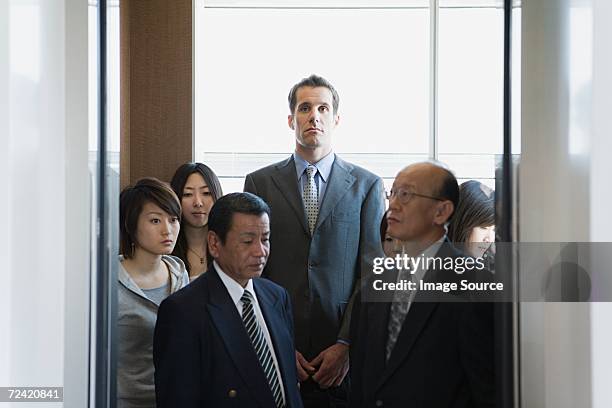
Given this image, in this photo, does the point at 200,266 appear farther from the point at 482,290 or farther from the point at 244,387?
the point at 482,290

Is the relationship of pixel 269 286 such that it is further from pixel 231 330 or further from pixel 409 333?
pixel 409 333

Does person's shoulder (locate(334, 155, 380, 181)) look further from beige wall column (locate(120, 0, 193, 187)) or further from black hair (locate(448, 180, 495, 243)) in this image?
beige wall column (locate(120, 0, 193, 187))

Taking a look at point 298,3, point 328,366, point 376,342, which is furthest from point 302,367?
point 298,3

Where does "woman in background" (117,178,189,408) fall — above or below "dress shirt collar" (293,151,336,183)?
below

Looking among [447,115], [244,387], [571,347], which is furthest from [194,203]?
[571,347]

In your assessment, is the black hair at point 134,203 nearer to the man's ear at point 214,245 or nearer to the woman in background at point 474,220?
the man's ear at point 214,245

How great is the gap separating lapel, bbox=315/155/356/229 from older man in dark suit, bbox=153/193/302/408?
4.6 inches

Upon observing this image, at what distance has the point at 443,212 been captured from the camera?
1668 millimetres

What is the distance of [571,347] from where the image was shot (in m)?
1.60

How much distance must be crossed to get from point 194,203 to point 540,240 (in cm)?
69

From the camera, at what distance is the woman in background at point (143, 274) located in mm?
1698

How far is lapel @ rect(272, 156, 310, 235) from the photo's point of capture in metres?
1.68

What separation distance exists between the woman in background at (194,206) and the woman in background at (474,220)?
0.48 meters

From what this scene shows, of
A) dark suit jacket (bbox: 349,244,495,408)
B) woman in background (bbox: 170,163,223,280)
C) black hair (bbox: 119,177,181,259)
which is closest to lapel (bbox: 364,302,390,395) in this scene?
dark suit jacket (bbox: 349,244,495,408)
